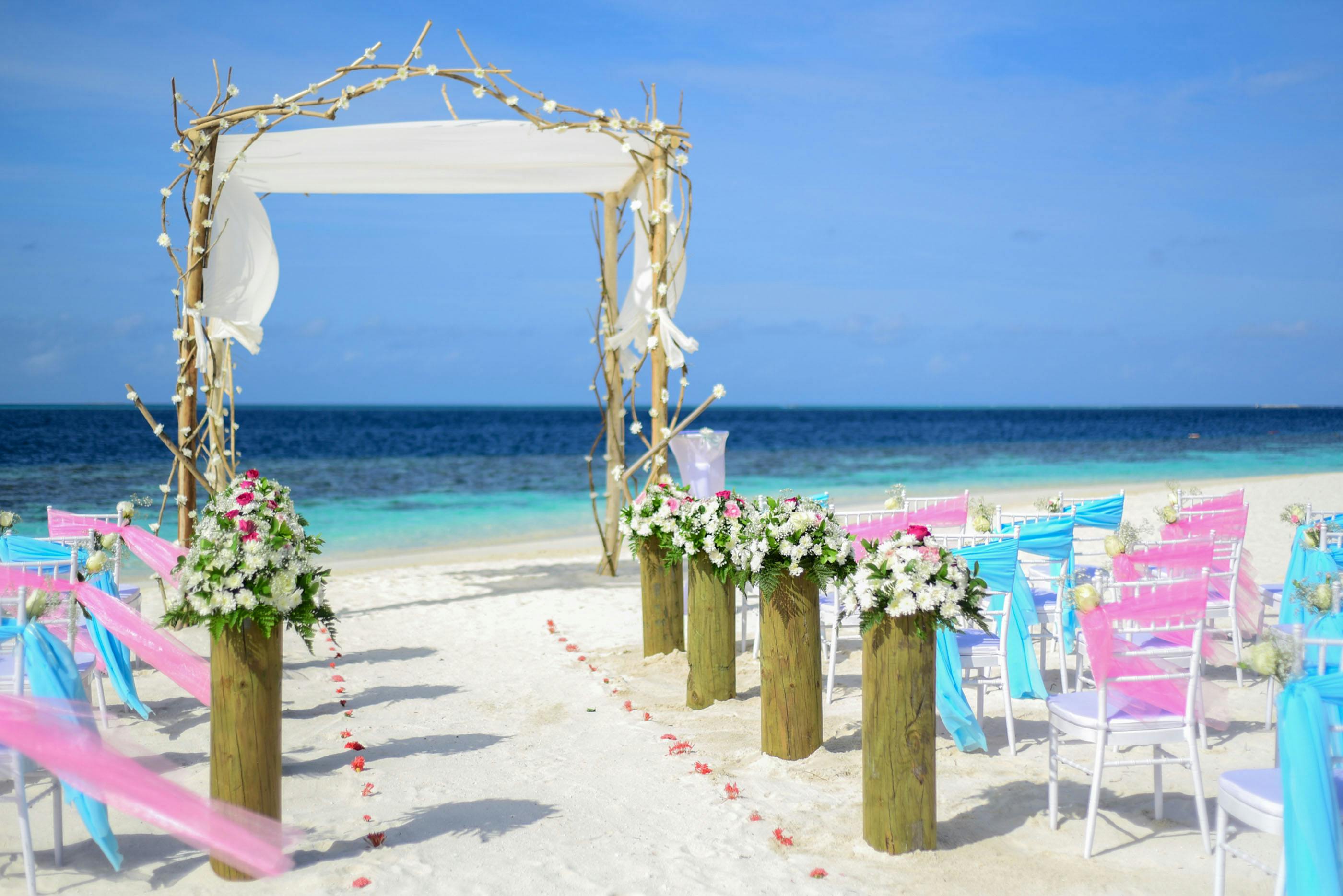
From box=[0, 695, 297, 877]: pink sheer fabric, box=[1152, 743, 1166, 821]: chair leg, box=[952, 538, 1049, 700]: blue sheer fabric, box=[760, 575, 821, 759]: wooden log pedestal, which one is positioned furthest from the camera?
box=[952, 538, 1049, 700]: blue sheer fabric

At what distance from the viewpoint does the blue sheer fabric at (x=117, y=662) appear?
184 inches

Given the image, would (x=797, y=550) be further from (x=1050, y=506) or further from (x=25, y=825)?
(x=25, y=825)

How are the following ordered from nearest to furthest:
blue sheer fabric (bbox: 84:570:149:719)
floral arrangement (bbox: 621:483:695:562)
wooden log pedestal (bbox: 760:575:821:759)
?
wooden log pedestal (bbox: 760:575:821:759)
blue sheer fabric (bbox: 84:570:149:719)
floral arrangement (bbox: 621:483:695:562)

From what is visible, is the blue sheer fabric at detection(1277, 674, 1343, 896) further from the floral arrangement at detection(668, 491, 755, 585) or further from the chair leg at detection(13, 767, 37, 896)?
the chair leg at detection(13, 767, 37, 896)

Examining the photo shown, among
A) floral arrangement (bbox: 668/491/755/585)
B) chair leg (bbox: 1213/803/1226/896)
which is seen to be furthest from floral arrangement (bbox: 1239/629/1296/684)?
floral arrangement (bbox: 668/491/755/585)

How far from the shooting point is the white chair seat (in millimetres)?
3354

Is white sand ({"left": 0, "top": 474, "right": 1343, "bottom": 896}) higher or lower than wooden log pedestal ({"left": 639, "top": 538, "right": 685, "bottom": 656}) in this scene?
lower

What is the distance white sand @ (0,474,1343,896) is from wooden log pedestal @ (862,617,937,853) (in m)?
0.10

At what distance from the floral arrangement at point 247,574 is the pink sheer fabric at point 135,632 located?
62 centimetres

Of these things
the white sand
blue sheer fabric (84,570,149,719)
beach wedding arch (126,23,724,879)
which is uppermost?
beach wedding arch (126,23,724,879)

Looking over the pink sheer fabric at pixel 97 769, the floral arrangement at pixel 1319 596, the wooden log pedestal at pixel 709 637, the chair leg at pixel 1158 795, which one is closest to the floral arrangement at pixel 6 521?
the pink sheer fabric at pixel 97 769

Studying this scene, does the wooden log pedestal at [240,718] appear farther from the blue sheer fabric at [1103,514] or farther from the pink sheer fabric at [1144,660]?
the blue sheer fabric at [1103,514]

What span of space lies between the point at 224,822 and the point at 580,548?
28.1 feet

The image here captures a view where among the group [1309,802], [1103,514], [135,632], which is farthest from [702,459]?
[1309,802]
